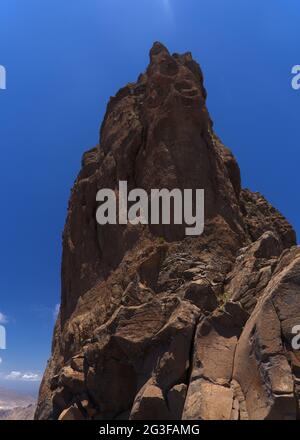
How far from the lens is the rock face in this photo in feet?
58.5

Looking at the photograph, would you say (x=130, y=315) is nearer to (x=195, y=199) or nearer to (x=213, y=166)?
(x=195, y=199)

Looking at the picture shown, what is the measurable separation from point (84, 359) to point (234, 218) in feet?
49.9

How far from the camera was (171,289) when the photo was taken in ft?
88.7

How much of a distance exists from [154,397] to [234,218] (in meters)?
17.0

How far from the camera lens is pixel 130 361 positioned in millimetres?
22734

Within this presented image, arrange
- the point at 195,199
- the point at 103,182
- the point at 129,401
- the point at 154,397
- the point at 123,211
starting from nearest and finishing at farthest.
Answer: the point at 154,397 < the point at 129,401 < the point at 195,199 < the point at 123,211 < the point at 103,182

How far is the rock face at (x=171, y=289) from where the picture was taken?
17.8 metres

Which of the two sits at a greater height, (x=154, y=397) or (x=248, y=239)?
(x=248, y=239)

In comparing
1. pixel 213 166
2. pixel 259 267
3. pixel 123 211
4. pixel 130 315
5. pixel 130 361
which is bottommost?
pixel 130 361
